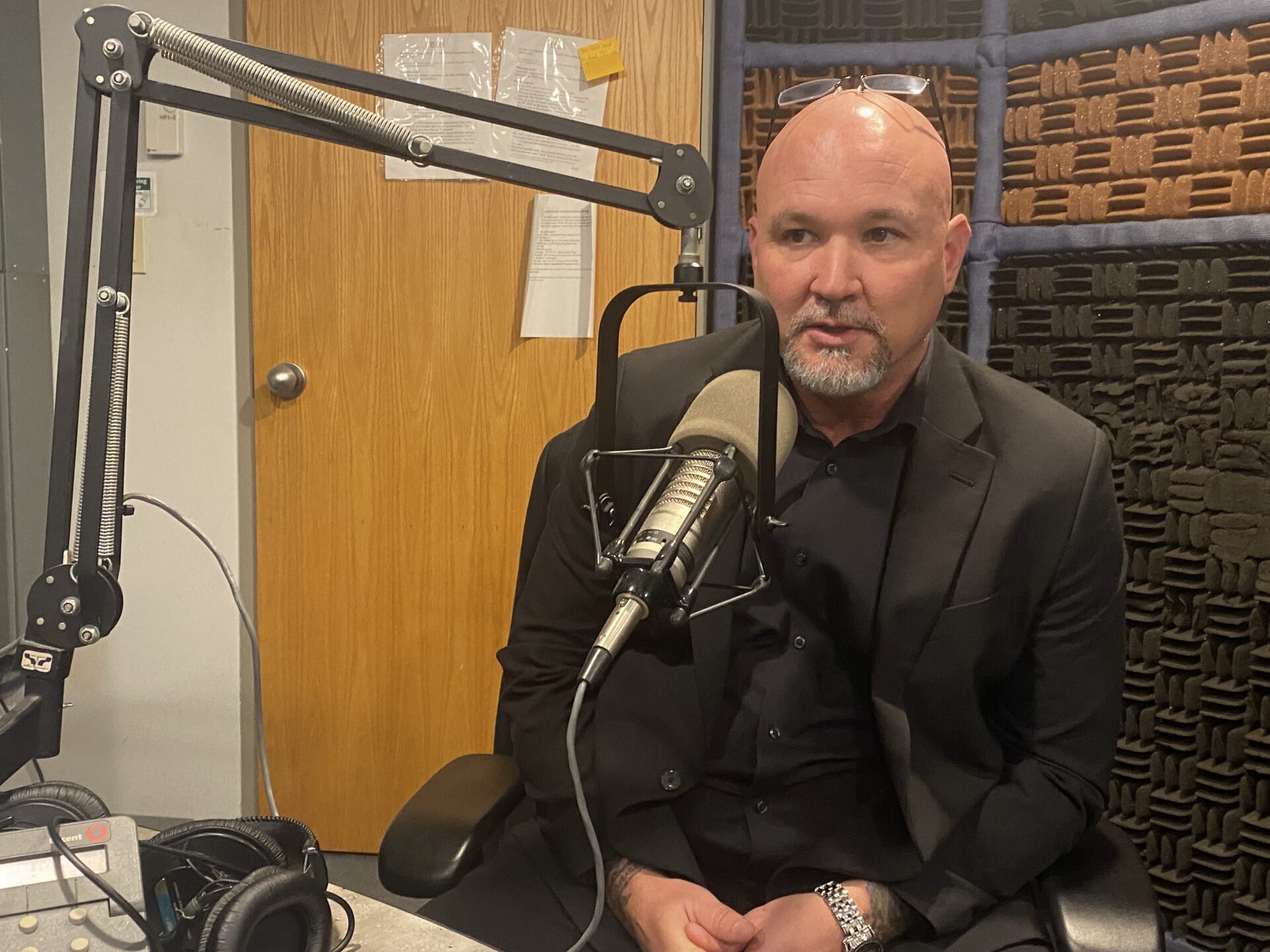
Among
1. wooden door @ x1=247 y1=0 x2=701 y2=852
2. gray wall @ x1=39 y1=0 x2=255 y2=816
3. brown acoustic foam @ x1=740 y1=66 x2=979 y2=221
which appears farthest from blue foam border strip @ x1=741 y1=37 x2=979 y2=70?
gray wall @ x1=39 y1=0 x2=255 y2=816

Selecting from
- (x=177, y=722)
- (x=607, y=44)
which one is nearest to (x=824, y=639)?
(x=607, y=44)

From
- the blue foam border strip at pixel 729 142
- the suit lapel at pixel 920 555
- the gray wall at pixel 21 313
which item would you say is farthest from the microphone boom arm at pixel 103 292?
the gray wall at pixel 21 313

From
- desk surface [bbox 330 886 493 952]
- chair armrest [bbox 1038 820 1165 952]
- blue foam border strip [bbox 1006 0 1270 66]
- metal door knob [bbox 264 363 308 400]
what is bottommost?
chair armrest [bbox 1038 820 1165 952]

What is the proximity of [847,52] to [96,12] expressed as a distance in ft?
4.35

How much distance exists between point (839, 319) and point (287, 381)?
1.28m

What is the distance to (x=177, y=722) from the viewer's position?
218cm

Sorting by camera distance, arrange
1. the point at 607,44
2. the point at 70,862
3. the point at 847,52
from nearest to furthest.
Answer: the point at 70,862
the point at 847,52
the point at 607,44

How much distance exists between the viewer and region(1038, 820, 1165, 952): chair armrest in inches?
34.7

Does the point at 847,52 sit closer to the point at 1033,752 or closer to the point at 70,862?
the point at 1033,752

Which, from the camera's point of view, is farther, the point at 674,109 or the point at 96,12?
the point at 674,109

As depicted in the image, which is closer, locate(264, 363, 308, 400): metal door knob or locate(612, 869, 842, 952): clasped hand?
locate(612, 869, 842, 952): clasped hand

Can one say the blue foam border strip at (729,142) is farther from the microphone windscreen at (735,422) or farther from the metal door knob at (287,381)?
the microphone windscreen at (735,422)

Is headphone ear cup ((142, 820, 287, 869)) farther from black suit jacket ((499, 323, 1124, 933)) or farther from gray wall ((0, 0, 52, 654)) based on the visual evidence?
gray wall ((0, 0, 52, 654))

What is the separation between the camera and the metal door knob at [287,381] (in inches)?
78.9
